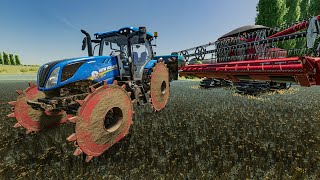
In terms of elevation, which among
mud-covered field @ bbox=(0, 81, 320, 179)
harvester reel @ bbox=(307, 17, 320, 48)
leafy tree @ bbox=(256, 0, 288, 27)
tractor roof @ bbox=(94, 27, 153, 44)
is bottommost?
mud-covered field @ bbox=(0, 81, 320, 179)

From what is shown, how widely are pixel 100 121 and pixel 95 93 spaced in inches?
20.2

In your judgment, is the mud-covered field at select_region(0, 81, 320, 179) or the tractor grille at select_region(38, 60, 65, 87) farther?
the tractor grille at select_region(38, 60, 65, 87)

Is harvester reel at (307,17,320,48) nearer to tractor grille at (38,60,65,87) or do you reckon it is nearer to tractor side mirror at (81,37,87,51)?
tractor side mirror at (81,37,87,51)

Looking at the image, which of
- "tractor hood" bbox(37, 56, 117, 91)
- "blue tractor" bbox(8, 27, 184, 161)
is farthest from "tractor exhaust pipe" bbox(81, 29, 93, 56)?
"tractor hood" bbox(37, 56, 117, 91)

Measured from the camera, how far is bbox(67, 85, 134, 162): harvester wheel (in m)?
3.33

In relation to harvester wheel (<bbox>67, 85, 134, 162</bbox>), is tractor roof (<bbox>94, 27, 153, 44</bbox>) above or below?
above

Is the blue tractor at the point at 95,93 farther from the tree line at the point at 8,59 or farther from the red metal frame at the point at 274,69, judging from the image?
the tree line at the point at 8,59

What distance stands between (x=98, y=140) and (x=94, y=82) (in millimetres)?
1599

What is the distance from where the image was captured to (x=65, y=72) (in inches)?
167

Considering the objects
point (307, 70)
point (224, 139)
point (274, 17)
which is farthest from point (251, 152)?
point (274, 17)

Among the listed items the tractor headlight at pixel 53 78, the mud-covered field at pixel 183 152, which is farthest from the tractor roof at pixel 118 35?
the mud-covered field at pixel 183 152

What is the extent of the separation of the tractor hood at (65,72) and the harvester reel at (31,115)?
3.33 ft

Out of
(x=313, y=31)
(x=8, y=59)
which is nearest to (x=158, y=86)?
(x=313, y=31)

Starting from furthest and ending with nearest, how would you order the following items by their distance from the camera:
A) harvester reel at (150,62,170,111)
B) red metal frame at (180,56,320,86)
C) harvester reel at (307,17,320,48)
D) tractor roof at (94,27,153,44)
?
harvester reel at (150,62,170,111), tractor roof at (94,27,153,44), harvester reel at (307,17,320,48), red metal frame at (180,56,320,86)
